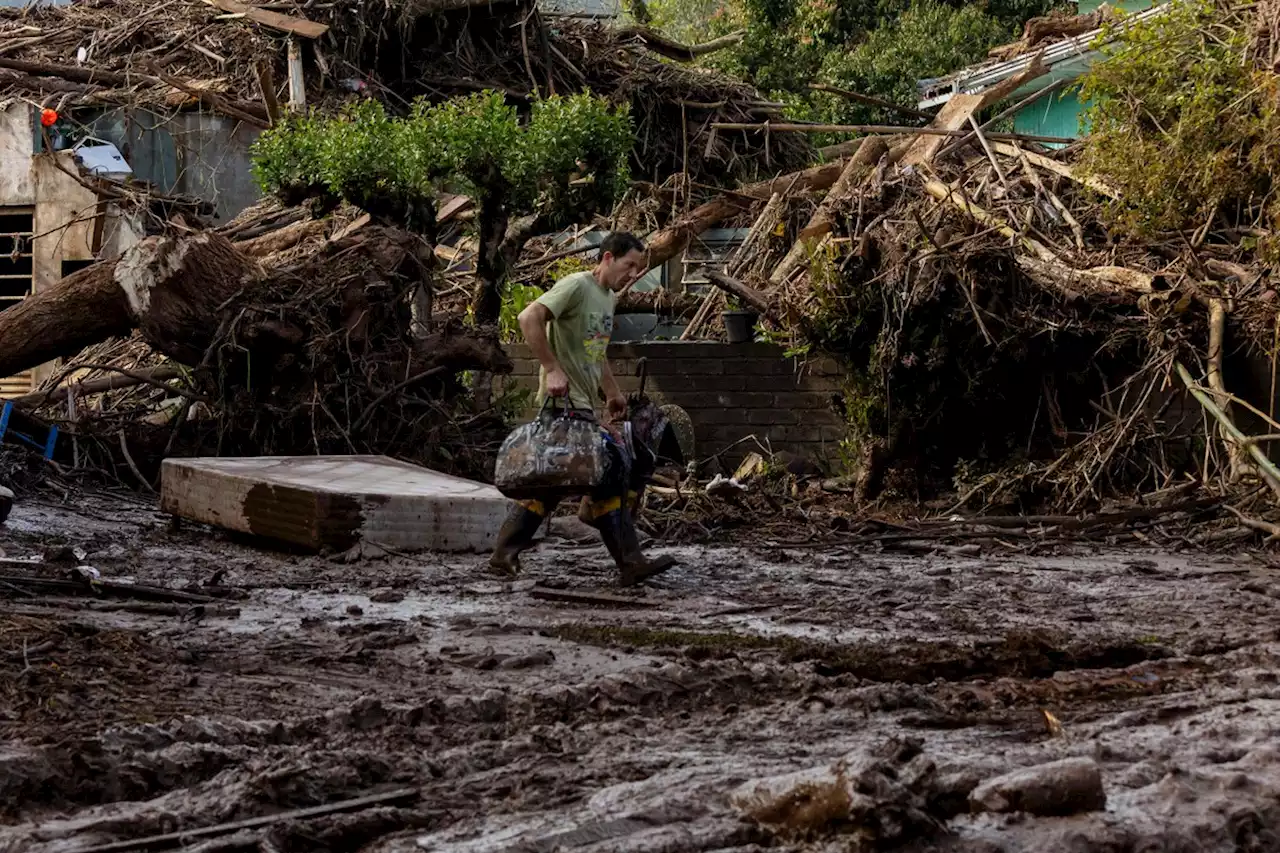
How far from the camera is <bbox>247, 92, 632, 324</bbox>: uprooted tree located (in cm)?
1340

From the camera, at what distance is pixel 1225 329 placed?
37.2 feet

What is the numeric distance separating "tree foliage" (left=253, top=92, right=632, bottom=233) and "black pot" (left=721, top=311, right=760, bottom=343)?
1495mm

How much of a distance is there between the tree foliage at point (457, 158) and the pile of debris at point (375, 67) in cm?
603

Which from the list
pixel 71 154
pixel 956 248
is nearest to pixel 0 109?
pixel 71 154

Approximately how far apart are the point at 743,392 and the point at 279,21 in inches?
357

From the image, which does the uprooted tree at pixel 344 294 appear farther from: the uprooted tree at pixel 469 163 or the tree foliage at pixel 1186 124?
the tree foliage at pixel 1186 124

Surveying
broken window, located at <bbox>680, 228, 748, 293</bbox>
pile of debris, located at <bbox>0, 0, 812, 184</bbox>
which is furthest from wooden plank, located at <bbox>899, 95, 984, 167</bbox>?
pile of debris, located at <bbox>0, 0, 812, 184</bbox>

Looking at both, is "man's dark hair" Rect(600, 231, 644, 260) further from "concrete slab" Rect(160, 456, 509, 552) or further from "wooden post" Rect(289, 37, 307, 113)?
"wooden post" Rect(289, 37, 307, 113)

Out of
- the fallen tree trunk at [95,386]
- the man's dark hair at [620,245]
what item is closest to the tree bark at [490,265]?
the fallen tree trunk at [95,386]

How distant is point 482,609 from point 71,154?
44.5ft

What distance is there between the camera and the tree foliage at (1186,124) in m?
11.7

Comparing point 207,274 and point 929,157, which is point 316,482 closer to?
point 207,274

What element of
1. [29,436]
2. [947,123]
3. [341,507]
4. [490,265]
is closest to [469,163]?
[490,265]

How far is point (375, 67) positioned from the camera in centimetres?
2098
